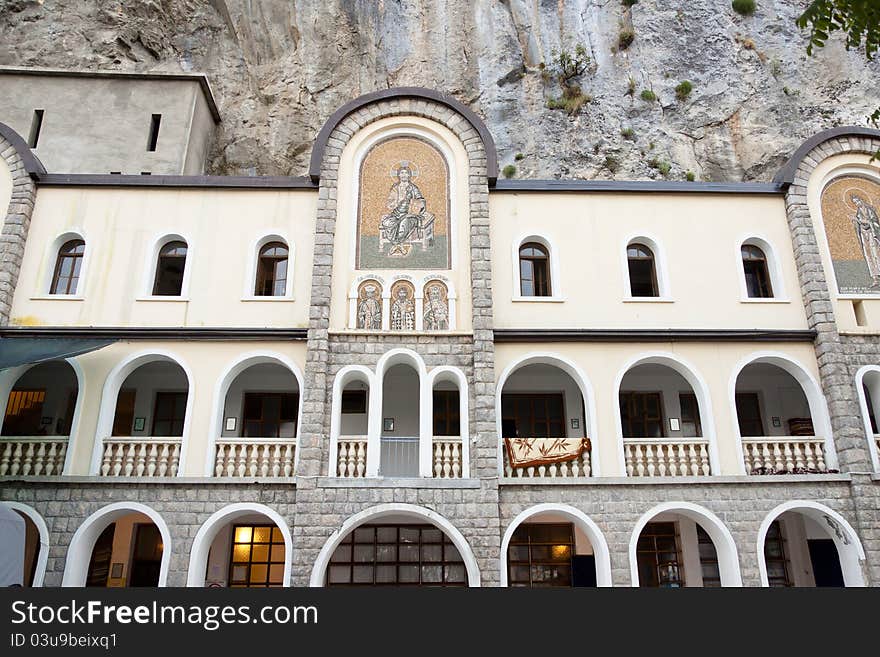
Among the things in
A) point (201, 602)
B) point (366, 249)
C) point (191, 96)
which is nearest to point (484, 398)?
point (366, 249)

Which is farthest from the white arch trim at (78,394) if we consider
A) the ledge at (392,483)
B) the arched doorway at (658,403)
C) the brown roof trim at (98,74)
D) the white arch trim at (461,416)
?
the arched doorway at (658,403)

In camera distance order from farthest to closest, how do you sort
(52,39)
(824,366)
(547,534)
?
(52,39)
(547,534)
(824,366)

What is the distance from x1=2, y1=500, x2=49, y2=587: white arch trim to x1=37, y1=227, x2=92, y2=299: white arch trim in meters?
4.38

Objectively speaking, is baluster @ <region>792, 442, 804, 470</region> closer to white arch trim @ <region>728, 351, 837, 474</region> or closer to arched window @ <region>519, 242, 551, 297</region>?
white arch trim @ <region>728, 351, 837, 474</region>

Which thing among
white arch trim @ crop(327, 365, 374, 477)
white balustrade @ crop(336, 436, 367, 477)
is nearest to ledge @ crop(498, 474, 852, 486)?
white balustrade @ crop(336, 436, 367, 477)

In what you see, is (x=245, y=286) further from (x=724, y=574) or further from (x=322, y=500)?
(x=724, y=574)

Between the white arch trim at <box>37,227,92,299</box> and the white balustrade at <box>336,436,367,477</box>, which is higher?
the white arch trim at <box>37,227,92,299</box>

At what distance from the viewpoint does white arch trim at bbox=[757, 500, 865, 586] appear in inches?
499

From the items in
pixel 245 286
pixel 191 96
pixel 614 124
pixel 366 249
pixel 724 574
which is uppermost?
pixel 614 124

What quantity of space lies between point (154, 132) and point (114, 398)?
34.4 feet

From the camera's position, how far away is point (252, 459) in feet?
42.5

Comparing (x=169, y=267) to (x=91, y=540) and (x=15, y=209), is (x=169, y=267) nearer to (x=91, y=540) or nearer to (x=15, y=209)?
(x=15, y=209)

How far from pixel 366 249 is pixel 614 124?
1539cm

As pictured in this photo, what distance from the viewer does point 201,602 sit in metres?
4.99
